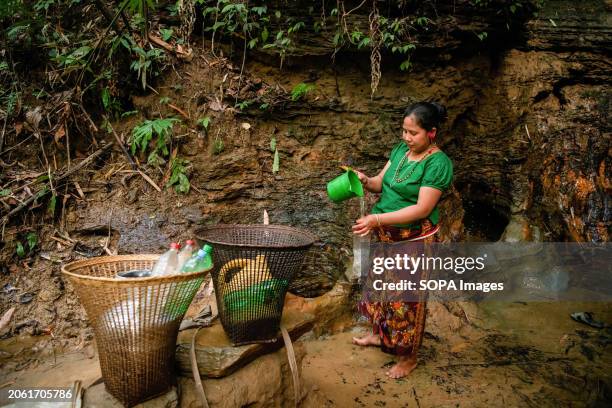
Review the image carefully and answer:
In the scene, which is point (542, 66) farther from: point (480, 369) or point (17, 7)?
point (17, 7)

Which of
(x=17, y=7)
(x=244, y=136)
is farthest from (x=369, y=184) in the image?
(x=17, y=7)

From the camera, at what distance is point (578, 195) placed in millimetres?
3965

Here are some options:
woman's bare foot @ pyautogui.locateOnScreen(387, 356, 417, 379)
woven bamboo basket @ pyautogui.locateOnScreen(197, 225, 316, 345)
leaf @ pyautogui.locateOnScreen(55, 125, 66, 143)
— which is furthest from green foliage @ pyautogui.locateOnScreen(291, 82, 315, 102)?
woman's bare foot @ pyautogui.locateOnScreen(387, 356, 417, 379)

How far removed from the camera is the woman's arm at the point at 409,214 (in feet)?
7.94

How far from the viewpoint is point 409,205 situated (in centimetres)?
257

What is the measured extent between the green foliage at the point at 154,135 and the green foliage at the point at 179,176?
0.45 feet

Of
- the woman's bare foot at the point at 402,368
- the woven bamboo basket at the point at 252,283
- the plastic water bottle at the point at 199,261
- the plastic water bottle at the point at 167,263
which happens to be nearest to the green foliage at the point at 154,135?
the woven bamboo basket at the point at 252,283

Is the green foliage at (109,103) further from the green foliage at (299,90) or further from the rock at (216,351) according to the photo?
the rock at (216,351)

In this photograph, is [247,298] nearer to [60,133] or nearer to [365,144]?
[365,144]

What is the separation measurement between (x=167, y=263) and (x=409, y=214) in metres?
1.47

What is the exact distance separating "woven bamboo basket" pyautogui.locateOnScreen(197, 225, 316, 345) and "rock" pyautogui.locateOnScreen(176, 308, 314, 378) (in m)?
0.06

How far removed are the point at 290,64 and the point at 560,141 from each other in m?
3.02

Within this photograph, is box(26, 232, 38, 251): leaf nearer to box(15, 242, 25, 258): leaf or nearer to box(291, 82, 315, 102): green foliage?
box(15, 242, 25, 258): leaf

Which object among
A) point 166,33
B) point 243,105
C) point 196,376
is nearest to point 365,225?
point 196,376
